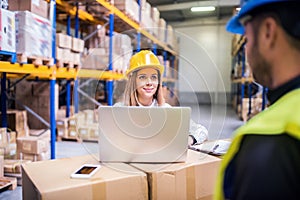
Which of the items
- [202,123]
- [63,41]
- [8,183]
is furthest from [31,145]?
[202,123]

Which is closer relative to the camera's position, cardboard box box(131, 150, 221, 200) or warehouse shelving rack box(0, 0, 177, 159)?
cardboard box box(131, 150, 221, 200)

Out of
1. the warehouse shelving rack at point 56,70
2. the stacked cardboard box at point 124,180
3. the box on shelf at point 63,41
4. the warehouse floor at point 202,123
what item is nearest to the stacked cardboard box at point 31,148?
the warehouse shelving rack at point 56,70

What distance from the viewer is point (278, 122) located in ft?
1.77

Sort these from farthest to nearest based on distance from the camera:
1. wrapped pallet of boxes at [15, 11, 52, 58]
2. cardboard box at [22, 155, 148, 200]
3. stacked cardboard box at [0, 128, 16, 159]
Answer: stacked cardboard box at [0, 128, 16, 159]
wrapped pallet of boxes at [15, 11, 52, 58]
cardboard box at [22, 155, 148, 200]

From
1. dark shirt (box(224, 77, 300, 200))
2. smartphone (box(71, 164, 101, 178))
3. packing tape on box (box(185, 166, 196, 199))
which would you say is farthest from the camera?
packing tape on box (box(185, 166, 196, 199))

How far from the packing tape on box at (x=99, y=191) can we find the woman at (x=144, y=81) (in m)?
1.06

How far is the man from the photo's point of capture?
1.70 feet

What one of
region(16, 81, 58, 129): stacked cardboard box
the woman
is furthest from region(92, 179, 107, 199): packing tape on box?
region(16, 81, 58, 129): stacked cardboard box

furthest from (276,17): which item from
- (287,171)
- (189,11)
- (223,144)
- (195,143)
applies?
(189,11)

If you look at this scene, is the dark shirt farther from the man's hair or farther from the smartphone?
the smartphone

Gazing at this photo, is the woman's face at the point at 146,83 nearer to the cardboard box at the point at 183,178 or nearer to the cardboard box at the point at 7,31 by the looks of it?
the cardboard box at the point at 183,178

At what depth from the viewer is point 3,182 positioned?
2.94 m

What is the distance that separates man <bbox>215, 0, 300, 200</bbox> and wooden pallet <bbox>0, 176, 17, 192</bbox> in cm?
286

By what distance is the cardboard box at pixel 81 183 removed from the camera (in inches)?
43.1
